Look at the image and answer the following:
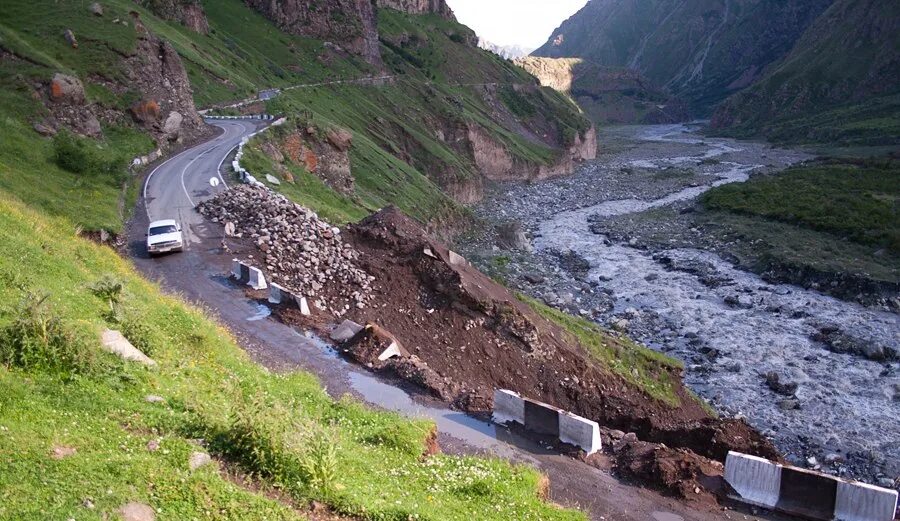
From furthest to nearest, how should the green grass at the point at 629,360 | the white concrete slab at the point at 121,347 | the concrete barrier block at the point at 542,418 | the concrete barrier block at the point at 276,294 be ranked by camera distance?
the green grass at the point at 629,360
the concrete barrier block at the point at 276,294
the concrete barrier block at the point at 542,418
the white concrete slab at the point at 121,347

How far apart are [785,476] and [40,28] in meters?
46.3

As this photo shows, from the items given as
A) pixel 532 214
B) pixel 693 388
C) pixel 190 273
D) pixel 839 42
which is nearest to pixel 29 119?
pixel 190 273

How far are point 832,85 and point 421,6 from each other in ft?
335

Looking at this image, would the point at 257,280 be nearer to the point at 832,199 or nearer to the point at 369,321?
the point at 369,321

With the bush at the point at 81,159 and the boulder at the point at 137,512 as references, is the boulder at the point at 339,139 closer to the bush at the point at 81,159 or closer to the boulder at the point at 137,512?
the bush at the point at 81,159

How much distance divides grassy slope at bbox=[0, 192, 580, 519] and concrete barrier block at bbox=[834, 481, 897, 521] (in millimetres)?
5468

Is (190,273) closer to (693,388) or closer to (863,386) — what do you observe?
(693,388)

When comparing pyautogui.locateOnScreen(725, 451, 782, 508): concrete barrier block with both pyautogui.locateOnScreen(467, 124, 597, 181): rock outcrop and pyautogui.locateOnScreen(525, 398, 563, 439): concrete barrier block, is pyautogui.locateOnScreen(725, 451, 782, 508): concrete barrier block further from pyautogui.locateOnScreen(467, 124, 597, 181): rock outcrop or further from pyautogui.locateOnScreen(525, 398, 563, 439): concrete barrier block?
pyautogui.locateOnScreen(467, 124, 597, 181): rock outcrop

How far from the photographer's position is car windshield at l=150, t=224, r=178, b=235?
78.0 feet

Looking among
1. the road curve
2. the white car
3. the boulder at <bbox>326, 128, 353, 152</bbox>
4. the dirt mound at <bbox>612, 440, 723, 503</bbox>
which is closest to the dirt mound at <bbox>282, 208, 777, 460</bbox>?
the dirt mound at <bbox>612, 440, 723, 503</bbox>

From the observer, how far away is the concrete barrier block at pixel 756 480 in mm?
11953

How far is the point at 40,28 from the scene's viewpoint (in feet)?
132

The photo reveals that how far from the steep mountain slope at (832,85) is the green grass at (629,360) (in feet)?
383

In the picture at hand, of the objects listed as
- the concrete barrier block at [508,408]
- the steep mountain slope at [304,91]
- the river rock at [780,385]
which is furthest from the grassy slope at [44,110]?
the river rock at [780,385]
